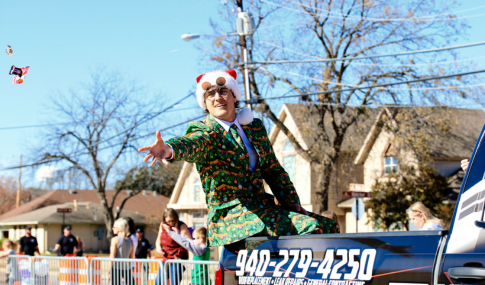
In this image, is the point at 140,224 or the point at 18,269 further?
the point at 140,224

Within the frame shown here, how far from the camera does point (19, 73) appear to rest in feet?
14.3

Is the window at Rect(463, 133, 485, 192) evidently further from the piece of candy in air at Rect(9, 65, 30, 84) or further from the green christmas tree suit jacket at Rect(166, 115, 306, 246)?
the piece of candy in air at Rect(9, 65, 30, 84)

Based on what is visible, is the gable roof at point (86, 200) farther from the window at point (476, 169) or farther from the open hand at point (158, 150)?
the window at point (476, 169)

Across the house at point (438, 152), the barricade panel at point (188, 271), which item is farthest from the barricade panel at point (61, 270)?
the house at point (438, 152)

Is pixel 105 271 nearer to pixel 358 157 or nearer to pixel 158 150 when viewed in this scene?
pixel 158 150

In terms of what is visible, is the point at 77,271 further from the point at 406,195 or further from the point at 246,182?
the point at 406,195

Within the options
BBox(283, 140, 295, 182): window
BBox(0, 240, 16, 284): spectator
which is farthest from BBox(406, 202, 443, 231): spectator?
BBox(283, 140, 295, 182): window

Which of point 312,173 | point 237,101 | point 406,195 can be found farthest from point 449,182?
point 237,101

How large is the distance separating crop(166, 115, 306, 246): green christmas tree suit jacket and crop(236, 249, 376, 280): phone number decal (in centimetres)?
17

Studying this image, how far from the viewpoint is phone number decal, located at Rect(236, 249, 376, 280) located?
257cm

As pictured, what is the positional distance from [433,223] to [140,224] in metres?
44.9

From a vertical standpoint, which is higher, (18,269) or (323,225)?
(323,225)

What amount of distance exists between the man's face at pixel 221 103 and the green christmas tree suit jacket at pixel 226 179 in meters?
0.07

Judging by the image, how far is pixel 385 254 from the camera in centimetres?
250
